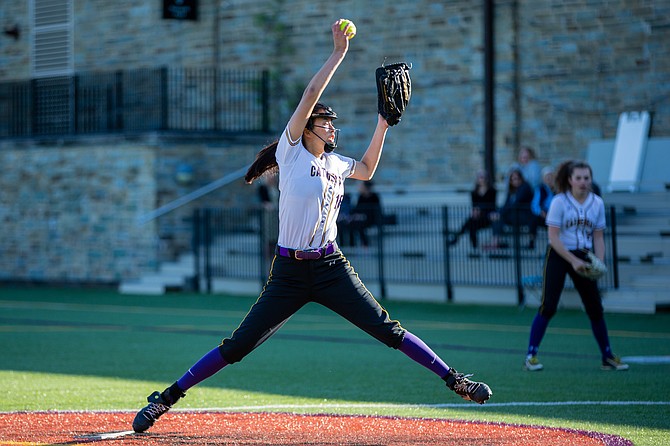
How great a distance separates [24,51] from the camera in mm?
34062

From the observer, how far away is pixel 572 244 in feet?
38.8

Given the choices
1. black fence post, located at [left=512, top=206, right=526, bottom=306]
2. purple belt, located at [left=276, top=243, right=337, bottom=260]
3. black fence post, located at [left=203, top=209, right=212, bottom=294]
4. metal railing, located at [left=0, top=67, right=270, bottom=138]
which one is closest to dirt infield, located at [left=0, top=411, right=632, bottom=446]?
purple belt, located at [left=276, top=243, right=337, bottom=260]

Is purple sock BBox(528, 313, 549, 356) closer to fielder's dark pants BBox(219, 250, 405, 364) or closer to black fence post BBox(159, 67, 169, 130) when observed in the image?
fielder's dark pants BBox(219, 250, 405, 364)

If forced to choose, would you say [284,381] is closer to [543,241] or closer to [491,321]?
[491,321]

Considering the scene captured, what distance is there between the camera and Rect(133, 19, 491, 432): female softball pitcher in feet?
25.9

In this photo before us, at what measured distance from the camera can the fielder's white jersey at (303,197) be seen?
789 centimetres

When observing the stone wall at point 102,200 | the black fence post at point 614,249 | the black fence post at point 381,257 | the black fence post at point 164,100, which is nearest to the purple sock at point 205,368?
the black fence post at point 614,249

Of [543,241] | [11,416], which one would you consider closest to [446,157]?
[543,241]

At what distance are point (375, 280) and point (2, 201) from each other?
11.7 meters

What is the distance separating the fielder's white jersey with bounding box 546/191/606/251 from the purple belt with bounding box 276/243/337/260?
4.32 meters

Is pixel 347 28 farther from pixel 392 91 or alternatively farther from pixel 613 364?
pixel 613 364

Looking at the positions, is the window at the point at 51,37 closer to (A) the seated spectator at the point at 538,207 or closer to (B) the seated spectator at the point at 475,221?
(B) the seated spectator at the point at 475,221

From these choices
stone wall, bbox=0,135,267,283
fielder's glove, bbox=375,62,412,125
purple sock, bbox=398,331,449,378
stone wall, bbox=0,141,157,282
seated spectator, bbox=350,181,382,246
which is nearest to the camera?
purple sock, bbox=398,331,449,378

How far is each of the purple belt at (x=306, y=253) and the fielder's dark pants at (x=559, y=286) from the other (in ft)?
13.9
